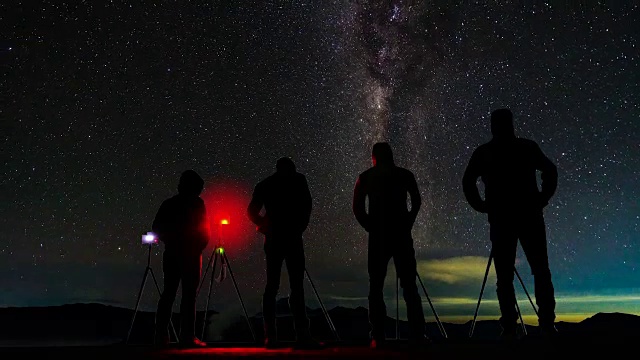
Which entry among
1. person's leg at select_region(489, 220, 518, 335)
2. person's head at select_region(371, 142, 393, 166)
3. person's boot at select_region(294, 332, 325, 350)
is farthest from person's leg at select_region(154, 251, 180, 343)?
person's leg at select_region(489, 220, 518, 335)

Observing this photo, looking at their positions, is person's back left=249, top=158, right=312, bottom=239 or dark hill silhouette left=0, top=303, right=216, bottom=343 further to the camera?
dark hill silhouette left=0, top=303, right=216, bottom=343

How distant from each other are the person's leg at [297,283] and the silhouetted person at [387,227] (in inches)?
25.6

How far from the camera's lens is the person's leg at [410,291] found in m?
4.64

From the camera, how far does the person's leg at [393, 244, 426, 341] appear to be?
183 inches

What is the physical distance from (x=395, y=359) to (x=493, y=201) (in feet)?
6.46

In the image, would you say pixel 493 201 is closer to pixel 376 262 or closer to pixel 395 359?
pixel 376 262

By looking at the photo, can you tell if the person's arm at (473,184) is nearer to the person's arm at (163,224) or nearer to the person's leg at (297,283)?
the person's leg at (297,283)

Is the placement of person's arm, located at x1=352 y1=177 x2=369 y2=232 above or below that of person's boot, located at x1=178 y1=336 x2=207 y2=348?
above

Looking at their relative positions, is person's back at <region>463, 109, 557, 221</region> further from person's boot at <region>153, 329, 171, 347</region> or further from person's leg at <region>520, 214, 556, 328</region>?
person's boot at <region>153, 329, 171, 347</region>

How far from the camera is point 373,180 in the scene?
486 cm

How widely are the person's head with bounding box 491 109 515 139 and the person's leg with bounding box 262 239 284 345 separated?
219cm

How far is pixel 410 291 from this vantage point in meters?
4.67

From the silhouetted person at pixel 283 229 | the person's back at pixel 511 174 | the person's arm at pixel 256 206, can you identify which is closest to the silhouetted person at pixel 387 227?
the silhouetted person at pixel 283 229

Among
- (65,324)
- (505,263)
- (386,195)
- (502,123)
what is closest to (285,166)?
(386,195)
